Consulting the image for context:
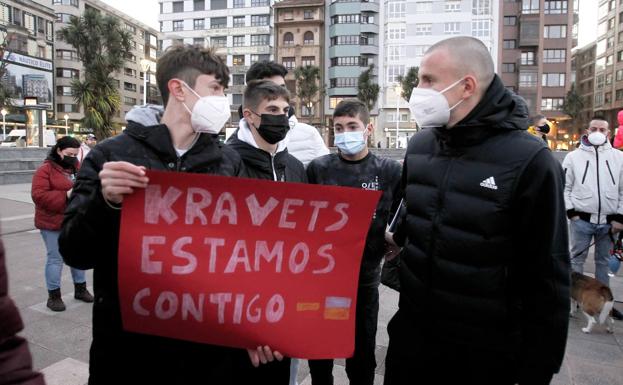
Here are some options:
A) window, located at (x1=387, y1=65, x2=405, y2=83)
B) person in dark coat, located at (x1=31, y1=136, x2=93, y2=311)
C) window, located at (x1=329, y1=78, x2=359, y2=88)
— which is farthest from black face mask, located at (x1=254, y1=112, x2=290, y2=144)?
window, located at (x1=329, y1=78, x2=359, y2=88)

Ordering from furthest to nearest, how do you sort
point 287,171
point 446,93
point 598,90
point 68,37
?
point 598,90 → point 68,37 → point 287,171 → point 446,93

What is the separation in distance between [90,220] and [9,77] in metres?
58.9

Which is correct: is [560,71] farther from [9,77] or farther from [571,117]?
[9,77]

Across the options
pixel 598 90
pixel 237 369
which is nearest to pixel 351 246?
pixel 237 369

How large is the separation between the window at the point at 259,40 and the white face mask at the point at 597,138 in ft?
197

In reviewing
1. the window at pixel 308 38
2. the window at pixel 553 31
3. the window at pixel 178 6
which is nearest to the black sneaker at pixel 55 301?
the window at pixel 308 38

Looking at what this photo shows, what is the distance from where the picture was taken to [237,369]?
6.68 feet

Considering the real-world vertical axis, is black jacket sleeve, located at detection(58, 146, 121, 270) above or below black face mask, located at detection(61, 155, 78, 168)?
below

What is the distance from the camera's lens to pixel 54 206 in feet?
16.6

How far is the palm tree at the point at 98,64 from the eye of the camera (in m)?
33.3

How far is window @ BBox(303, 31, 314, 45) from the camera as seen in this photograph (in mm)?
58909

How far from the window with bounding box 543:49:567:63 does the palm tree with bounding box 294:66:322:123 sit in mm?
30281

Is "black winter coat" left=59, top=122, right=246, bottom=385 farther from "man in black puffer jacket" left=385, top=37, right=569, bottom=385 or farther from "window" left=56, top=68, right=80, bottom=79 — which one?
"window" left=56, top=68, right=80, bottom=79

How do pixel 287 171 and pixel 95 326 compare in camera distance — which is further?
pixel 287 171
